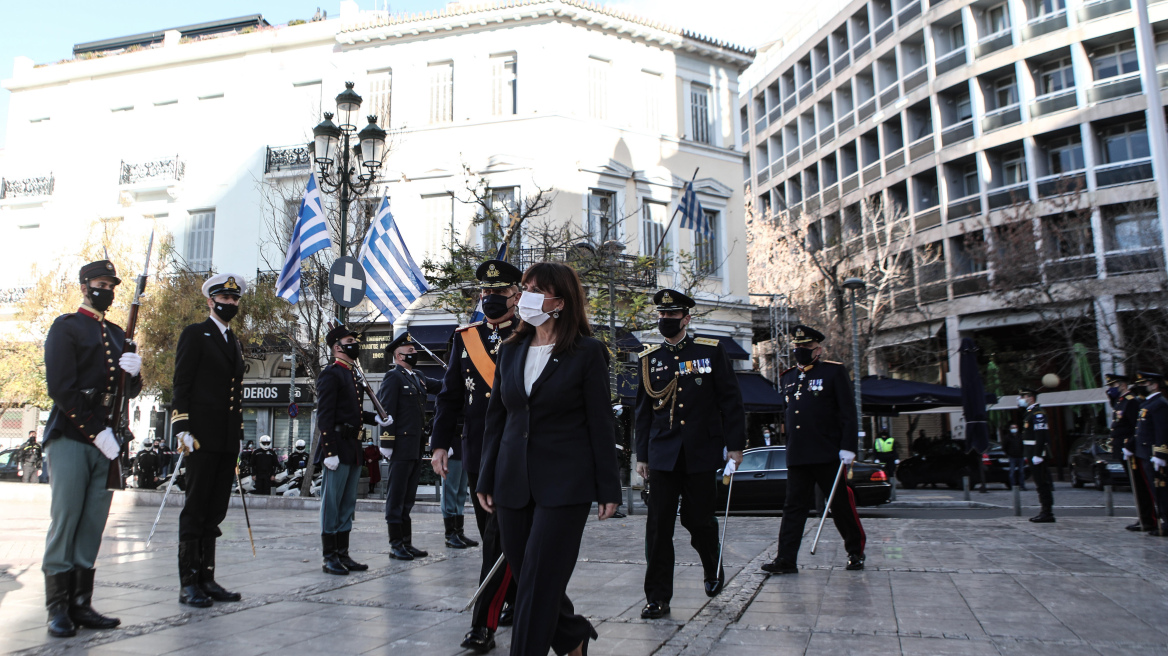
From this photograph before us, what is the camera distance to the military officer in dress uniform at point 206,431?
5590mm

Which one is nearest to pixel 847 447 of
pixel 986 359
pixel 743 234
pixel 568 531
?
pixel 568 531

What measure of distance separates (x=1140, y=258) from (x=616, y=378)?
60.3 ft

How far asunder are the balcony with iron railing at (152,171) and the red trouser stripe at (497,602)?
1125 inches

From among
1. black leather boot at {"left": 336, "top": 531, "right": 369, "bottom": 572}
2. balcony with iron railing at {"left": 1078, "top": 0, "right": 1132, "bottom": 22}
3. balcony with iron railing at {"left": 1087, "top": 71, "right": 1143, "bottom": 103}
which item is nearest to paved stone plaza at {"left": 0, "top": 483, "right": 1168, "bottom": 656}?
black leather boot at {"left": 336, "top": 531, "right": 369, "bottom": 572}

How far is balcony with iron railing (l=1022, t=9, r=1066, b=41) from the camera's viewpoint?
30.9 m

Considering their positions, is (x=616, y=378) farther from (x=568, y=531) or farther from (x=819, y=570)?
(x=568, y=531)

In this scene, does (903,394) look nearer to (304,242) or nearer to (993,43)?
(304,242)

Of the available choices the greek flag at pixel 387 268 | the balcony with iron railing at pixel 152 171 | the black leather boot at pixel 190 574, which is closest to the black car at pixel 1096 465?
the greek flag at pixel 387 268

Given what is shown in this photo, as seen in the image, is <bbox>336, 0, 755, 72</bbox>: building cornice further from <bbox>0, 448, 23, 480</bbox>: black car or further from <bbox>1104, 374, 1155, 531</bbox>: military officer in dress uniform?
<bbox>1104, 374, 1155, 531</bbox>: military officer in dress uniform

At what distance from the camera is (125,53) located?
102ft

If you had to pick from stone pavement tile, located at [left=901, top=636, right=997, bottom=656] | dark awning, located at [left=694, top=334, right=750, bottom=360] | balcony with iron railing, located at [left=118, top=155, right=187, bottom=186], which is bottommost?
stone pavement tile, located at [left=901, top=636, right=997, bottom=656]

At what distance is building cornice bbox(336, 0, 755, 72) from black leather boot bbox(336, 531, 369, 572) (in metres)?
21.6

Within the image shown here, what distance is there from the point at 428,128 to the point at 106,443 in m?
22.1

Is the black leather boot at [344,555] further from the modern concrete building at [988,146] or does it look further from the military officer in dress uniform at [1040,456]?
the modern concrete building at [988,146]
